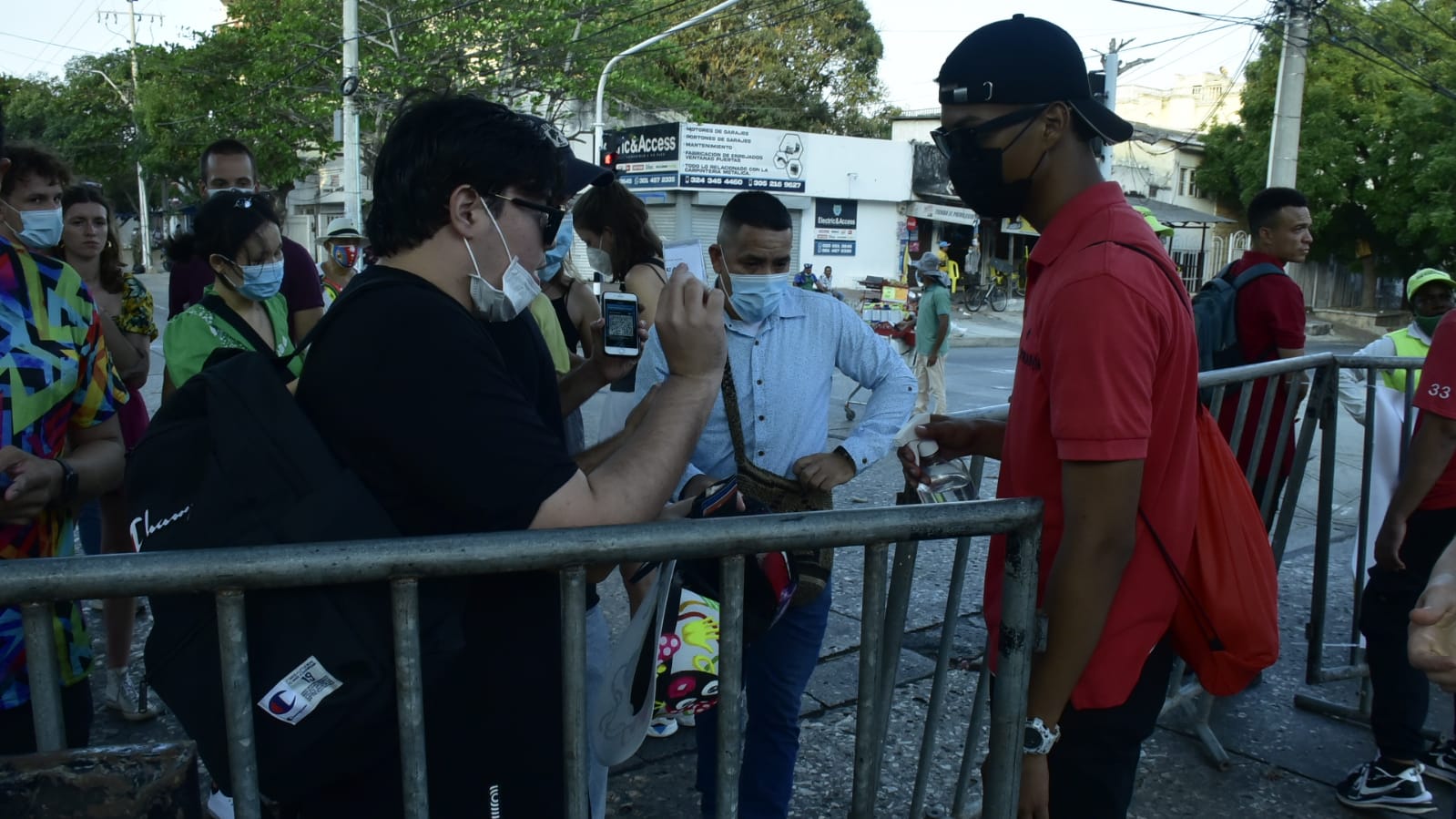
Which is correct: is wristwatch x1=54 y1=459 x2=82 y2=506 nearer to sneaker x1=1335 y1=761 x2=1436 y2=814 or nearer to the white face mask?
the white face mask

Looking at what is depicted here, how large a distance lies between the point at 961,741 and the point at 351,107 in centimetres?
1792

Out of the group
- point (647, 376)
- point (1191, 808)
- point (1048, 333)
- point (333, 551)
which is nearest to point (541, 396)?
point (333, 551)

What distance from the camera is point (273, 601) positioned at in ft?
4.98

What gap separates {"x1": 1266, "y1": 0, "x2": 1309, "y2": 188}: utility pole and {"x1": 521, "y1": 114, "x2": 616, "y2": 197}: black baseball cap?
13739 millimetres

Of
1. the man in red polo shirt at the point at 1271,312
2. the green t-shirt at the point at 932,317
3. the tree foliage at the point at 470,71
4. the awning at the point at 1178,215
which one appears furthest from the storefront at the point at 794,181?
the man in red polo shirt at the point at 1271,312

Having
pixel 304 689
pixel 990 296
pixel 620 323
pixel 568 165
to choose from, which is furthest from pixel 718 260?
pixel 990 296

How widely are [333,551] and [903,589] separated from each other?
1.03 metres

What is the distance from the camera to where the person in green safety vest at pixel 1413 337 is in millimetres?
4176

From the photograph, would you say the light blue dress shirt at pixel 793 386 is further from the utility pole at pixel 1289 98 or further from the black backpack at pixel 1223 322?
the utility pole at pixel 1289 98

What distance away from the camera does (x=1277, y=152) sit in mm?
14055

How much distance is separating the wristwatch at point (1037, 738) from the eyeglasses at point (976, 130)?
1.07 meters

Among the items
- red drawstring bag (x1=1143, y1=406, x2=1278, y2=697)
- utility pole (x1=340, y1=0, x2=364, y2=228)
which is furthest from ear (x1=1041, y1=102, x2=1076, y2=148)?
utility pole (x1=340, y1=0, x2=364, y2=228)

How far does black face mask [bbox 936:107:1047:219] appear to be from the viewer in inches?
78.7

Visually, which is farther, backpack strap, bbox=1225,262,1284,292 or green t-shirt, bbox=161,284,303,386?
backpack strap, bbox=1225,262,1284,292
